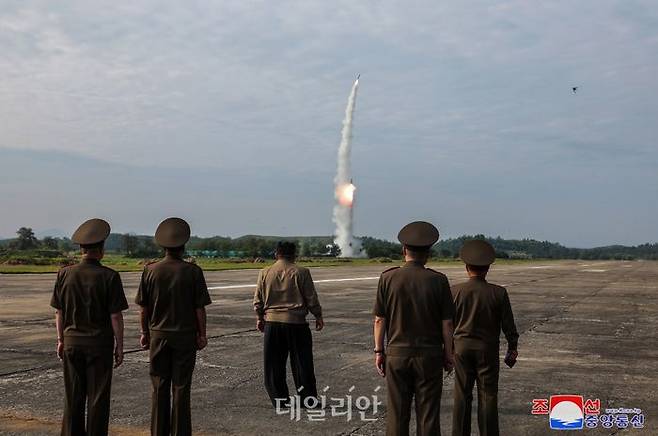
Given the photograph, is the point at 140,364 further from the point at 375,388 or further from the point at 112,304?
the point at 112,304

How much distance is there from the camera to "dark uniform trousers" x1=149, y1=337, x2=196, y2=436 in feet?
20.6

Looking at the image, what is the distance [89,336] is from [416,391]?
3.01 metres

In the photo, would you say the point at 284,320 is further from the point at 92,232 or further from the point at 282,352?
the point at 92,232

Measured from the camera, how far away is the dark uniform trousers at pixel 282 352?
328 inches

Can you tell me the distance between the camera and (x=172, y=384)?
6430mm

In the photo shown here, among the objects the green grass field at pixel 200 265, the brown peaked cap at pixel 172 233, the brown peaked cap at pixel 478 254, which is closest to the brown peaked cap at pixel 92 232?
the brown peaked cap at pixel 172 233

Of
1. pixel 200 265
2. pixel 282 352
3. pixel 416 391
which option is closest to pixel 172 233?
pixel 282 352

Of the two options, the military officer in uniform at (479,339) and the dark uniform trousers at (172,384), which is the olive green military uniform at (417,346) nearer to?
the military officer in uniform at (479,339)

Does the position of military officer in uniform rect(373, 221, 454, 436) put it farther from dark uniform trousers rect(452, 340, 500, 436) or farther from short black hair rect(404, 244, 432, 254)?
dark uniform trousers rect(452, 340, 500, 436)

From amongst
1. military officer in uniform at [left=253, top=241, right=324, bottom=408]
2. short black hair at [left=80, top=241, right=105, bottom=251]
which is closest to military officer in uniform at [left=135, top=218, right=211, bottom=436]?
short black hair at [left=80, top=241, right=105, bottom=251]

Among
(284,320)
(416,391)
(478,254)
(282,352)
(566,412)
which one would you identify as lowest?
(566,412)

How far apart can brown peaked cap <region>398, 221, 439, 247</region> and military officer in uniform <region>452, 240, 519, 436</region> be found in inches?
21.3

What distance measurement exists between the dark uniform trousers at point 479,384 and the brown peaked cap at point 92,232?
3483 mm

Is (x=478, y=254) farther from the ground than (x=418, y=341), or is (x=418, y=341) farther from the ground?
(x=478, y=254)
